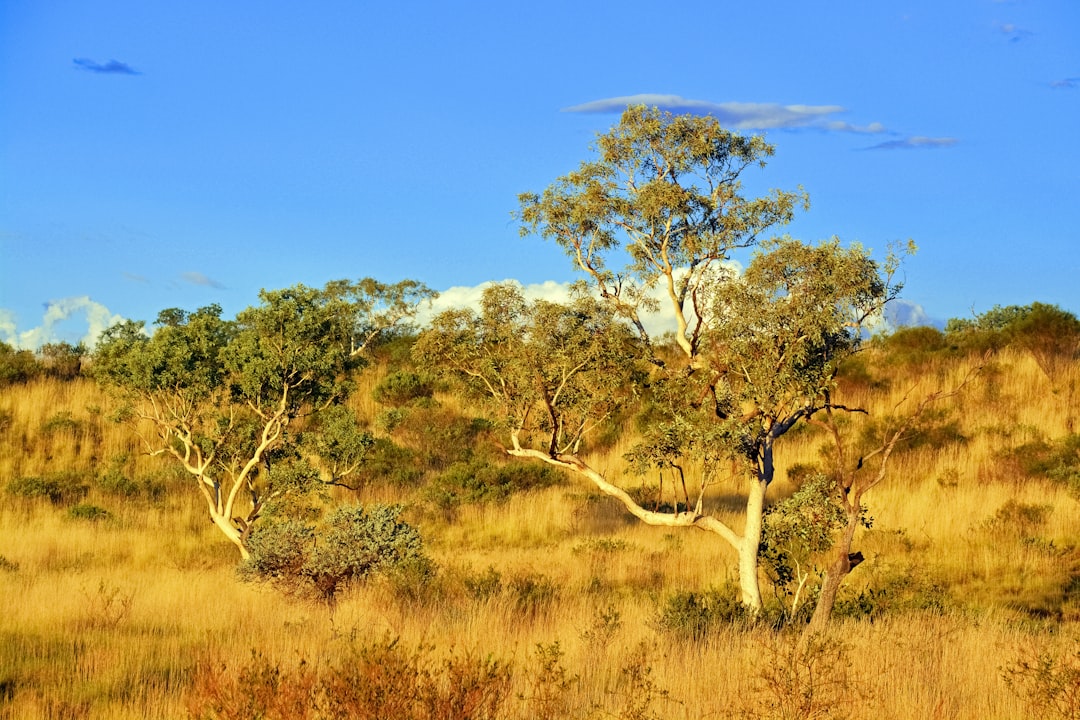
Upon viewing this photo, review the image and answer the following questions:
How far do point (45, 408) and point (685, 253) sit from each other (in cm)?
2424

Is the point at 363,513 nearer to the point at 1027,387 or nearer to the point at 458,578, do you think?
the point at 458,578

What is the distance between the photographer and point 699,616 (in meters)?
12.6

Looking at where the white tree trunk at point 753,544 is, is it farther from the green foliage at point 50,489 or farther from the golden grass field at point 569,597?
the green foliage at point 50,489

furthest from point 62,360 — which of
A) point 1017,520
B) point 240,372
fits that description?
point 1017,520

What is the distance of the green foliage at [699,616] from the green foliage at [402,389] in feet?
66.0

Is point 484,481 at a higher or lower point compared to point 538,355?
lower

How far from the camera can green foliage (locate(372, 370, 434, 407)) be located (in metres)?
33.1

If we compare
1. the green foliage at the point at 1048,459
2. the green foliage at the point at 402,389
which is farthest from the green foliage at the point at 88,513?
the green foliage at the point at 1048,459

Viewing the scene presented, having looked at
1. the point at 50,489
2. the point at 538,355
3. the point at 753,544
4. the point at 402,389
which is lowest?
the point at 50,489

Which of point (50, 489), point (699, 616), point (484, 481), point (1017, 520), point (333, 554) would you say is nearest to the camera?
point (699, 616)

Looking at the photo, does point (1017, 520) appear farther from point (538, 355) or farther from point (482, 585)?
point (538, 355)

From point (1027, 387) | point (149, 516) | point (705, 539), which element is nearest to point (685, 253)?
point (705, 539)

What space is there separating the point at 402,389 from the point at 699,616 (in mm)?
21487

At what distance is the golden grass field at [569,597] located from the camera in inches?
358
